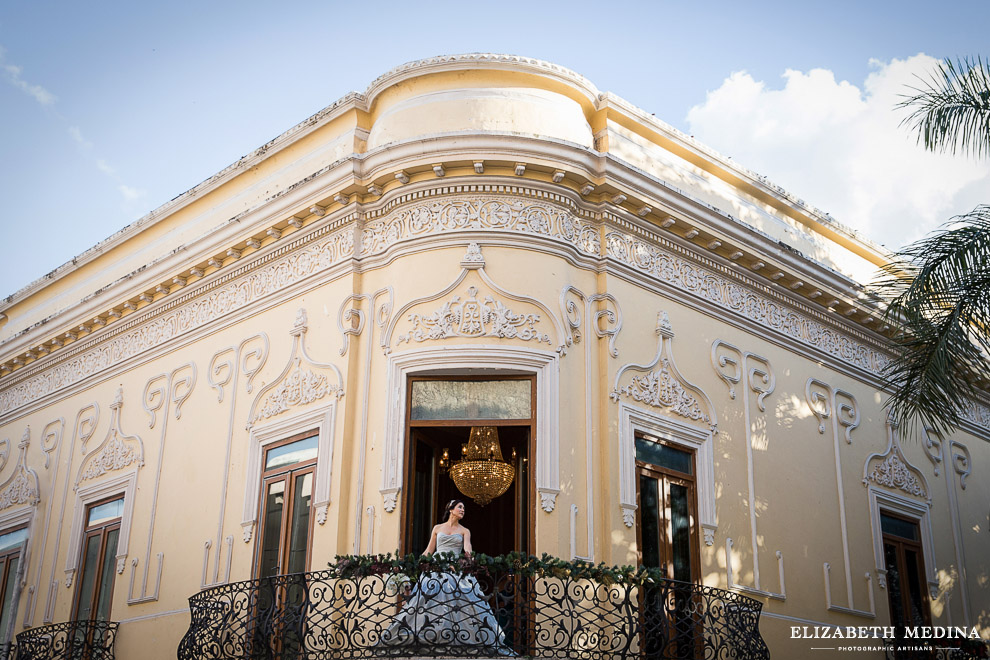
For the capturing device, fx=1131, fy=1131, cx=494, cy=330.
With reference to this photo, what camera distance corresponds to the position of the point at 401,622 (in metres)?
8.71

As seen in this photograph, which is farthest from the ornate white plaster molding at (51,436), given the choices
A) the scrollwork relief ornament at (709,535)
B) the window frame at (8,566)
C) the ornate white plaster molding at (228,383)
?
the scrollwork relief ornament at (709,535)

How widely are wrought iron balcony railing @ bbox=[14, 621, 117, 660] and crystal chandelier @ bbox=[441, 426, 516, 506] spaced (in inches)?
179

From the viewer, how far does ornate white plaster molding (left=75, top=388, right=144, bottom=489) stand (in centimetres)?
1343

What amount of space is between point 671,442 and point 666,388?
0.55m

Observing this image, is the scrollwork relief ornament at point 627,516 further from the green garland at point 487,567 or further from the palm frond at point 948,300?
the palm frond at point 948,300

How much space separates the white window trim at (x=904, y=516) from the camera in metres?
13.1

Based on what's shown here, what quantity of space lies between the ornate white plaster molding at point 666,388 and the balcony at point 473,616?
1.91m

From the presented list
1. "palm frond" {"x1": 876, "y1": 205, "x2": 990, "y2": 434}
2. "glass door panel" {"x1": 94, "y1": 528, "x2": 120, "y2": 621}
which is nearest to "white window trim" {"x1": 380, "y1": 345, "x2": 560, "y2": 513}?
"palm frond" {"x1": 876, "y1": 205, "x2": 990, "y2": 434}

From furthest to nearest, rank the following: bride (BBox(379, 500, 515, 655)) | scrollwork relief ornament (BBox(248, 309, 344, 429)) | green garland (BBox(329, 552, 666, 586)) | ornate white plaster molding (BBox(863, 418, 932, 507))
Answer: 1. ornate white plaster molding (BBox(863, 418, 932, 507))
2. scrollwork relief ornament (BBox(248, 309, 344, 429))
3. green garland (BBox(329, 552, 666, 586))
4. bride (BBox(379, 500, 515, 655))

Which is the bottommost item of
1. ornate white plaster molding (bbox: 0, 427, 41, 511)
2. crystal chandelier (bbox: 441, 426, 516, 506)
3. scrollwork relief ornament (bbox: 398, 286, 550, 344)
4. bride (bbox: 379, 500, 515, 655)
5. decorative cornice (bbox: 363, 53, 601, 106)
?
bride (bbox: 379, 500, 515, 655)

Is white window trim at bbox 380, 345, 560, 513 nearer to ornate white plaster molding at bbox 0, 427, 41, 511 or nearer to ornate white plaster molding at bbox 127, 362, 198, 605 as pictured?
ornate white plaster molding at bbox 127, 362, 198, 605

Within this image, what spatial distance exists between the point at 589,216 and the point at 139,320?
19.8ft

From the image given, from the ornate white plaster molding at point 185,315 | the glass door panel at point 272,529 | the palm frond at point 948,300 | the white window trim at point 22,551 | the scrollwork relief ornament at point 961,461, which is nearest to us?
the palm frond at point 948,300

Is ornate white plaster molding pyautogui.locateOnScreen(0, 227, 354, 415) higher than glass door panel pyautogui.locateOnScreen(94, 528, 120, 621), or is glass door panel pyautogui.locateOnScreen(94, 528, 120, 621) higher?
ornate white plaster molding pyautogui.locateOnScreen(0, 227, 354, 415)
